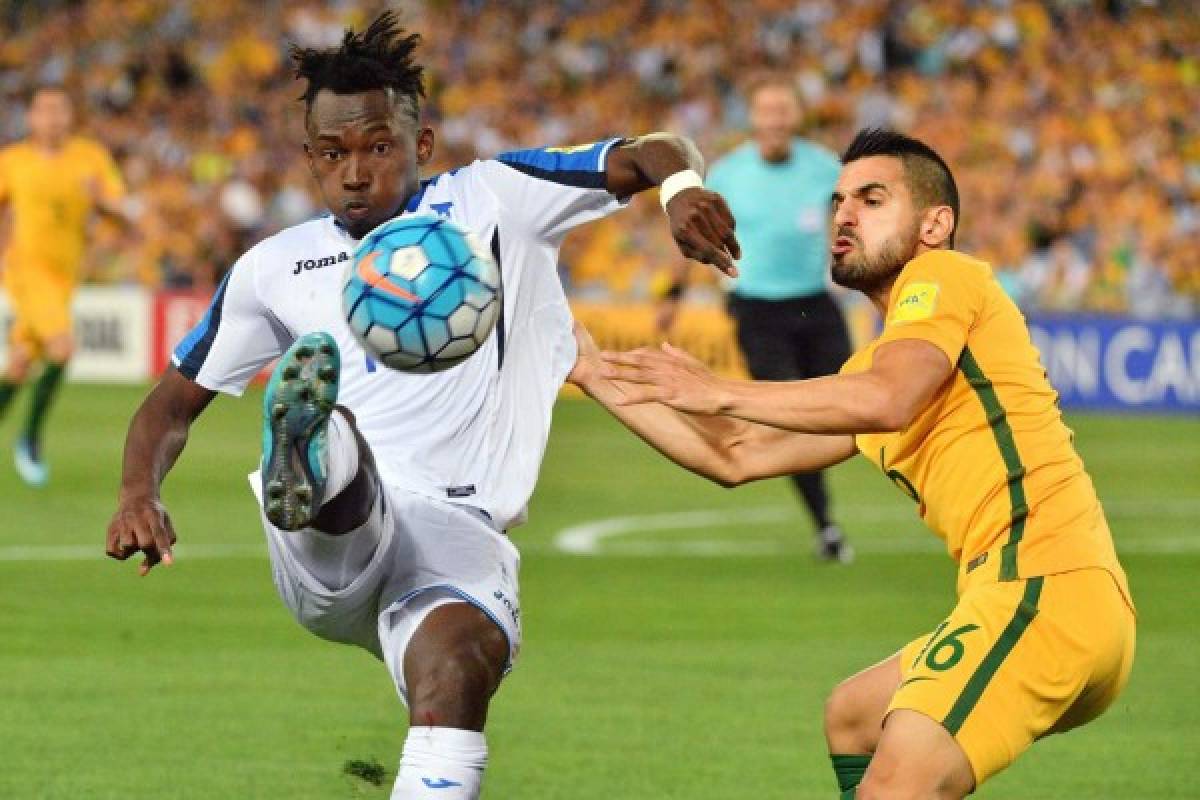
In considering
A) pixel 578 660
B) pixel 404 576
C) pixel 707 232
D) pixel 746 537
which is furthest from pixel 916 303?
pixel 746 537

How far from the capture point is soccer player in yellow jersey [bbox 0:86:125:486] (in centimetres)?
1744

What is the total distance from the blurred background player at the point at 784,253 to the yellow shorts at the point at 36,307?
254 inches

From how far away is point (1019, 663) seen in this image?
16.5 ft

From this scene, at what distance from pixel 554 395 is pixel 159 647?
426cm

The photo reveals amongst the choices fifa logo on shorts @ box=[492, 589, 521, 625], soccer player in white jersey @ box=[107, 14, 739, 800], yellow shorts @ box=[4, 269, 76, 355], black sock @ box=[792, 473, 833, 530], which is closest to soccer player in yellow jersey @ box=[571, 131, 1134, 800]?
soccer player in white jersey @ box=[107, 14, 739, 800]

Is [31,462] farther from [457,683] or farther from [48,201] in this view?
[457,683]

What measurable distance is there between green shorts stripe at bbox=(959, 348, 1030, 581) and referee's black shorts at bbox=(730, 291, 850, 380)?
25.3 feet

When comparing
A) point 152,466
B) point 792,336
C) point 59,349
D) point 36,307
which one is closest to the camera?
point 152,466

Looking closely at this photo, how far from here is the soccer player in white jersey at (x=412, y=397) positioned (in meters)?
5.58

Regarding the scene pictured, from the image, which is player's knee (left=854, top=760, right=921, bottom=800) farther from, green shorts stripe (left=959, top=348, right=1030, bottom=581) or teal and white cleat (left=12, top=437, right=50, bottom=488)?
teal and white cleat (left=12, top=437, right=50, bottom=488)

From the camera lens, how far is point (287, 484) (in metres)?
5.24

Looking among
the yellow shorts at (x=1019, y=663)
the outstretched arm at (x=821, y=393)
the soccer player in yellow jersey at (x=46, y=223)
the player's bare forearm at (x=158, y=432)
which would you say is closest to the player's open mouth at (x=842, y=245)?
the outstretched arm at (x=821, y=393)

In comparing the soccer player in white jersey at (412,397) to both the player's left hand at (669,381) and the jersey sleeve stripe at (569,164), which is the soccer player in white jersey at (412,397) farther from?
the player's left hand at (669,381)

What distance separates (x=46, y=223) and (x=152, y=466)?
1247 cm
